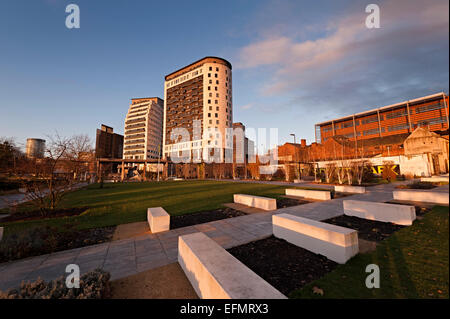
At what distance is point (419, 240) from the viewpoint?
4.91 metres

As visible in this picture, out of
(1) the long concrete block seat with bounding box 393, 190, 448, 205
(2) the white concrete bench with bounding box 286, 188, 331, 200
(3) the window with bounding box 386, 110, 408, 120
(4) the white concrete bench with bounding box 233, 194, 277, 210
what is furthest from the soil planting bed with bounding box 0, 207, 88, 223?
(3) the window with bounding box 386, 110, 408, 120

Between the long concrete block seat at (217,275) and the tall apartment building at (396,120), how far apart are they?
67.2 meters

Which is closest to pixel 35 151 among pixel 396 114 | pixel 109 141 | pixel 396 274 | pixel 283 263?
pixel 283 263

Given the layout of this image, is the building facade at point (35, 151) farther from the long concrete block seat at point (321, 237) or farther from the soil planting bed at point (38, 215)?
the long concrete block seat at point (321, 237)

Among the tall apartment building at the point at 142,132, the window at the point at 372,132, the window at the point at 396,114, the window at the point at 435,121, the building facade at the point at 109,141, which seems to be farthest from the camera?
the building facade at the point at 109,141

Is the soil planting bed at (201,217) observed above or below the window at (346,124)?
below

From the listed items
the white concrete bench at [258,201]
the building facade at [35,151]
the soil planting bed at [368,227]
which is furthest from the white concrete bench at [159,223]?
the building facade at [35,151]

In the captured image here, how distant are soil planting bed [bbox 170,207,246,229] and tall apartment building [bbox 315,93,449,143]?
6375 centimetres

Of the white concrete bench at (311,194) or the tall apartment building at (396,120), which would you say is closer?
the white concrete bench at (311,194)

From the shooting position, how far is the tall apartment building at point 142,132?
104 metres

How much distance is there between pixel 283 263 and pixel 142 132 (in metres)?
115

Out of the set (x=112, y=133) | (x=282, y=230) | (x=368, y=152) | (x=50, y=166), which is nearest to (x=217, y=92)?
(x=368, y=152)
